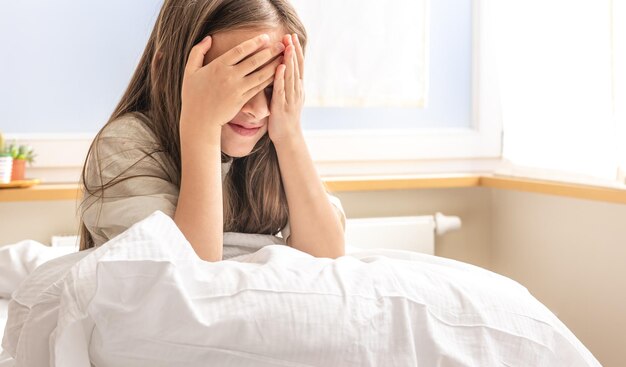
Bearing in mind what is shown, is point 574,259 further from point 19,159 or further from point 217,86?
point 19,159

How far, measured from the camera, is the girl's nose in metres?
1.07

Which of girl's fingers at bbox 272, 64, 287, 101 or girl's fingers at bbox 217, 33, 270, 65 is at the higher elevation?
girl's fingers at bbox 217, 33, 270, 65

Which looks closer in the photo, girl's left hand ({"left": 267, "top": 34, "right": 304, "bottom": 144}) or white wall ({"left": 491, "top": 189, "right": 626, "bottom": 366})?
girl's left hand ({"left": 267, "top": 34, "right": 304, "bottom": 144})

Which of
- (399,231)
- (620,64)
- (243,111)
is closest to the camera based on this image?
(243,111)

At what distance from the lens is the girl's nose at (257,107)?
1.07m

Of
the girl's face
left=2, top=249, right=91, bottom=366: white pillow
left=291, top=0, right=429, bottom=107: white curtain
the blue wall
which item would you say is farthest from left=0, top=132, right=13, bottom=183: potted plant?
left=2, top=249, right=91, bottom=366: white pillow

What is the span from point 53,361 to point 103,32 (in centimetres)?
155

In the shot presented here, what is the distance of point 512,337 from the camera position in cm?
69

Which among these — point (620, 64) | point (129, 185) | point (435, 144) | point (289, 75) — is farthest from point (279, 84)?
point (435, 144)

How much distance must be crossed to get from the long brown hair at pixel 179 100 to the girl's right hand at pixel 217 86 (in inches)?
2.5

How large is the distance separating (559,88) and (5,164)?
1.39 m

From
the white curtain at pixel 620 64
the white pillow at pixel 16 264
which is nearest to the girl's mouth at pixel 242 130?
the white pillow at pixel 16 264

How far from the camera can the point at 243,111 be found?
42.0 inches

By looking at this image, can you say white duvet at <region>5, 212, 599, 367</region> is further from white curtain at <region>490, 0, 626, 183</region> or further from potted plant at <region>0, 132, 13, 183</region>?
potted plant at <region>0, 132, 13, 183</region>
